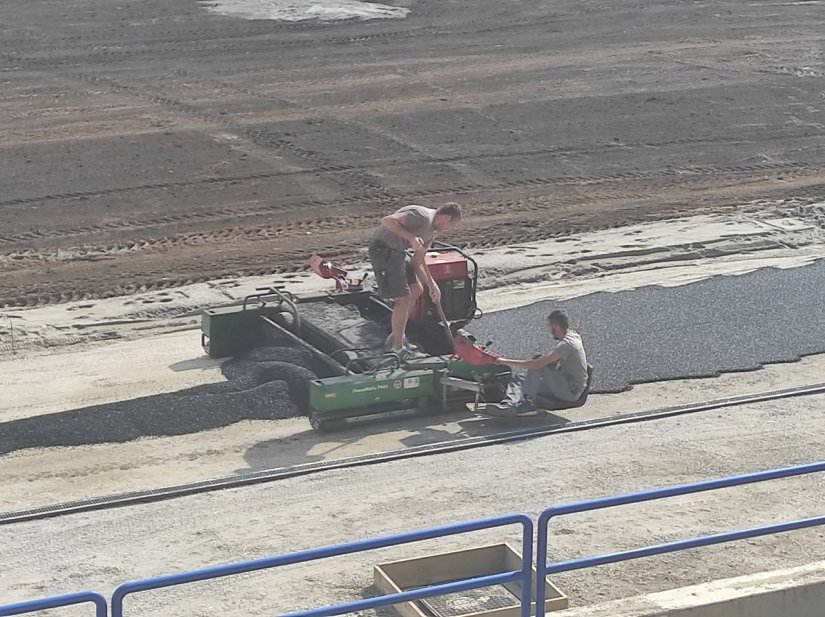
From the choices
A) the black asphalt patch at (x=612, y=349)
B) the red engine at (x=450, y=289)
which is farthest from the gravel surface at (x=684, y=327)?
the red engine at (x=450, y=289)

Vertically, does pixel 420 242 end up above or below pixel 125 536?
above

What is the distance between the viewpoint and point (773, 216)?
18.5 metres

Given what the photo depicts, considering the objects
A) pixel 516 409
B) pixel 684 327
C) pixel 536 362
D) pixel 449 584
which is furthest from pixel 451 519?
pixel 684 327

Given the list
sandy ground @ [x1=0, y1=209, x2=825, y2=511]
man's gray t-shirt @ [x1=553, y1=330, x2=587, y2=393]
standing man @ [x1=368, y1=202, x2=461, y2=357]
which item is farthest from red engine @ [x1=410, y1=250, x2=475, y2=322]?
man's gray t-shirt @ [x1=553, y1=330, x2=587, y2=393]

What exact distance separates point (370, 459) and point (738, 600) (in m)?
3.72

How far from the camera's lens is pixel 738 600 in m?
8.00

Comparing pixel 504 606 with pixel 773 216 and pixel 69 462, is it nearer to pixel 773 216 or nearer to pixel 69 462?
pixel 69 462

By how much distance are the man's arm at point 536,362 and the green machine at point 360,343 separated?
1.15 ft

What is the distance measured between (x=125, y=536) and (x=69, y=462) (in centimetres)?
162

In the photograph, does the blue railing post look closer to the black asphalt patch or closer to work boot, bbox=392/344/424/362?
work boot, bbox=392/344/424/362

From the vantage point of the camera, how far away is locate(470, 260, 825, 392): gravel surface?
43.1ft

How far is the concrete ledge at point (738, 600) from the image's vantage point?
7836mm

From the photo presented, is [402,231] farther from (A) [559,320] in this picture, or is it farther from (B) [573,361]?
(B) [573,361]

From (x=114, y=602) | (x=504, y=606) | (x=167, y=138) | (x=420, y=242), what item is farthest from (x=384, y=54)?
(x=114, y=602)
